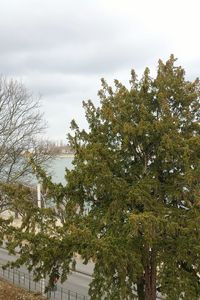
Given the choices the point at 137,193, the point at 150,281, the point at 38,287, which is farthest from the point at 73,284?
the point at 137,193

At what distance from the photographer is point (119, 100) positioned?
12.9 meters

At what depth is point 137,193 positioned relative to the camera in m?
11.5

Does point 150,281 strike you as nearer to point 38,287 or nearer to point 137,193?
point 137,193

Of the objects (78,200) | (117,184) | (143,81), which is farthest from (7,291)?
(143,81)

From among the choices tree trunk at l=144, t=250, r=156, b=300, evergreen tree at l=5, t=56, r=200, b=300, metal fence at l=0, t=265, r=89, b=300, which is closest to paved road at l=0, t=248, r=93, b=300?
metal fence at l=0, t=265, r=89, b=300

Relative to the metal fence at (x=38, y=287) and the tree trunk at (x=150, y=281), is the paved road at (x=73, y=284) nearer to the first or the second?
the metal fence at (x=38, y=287)

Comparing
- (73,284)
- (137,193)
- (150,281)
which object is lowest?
(73,284)

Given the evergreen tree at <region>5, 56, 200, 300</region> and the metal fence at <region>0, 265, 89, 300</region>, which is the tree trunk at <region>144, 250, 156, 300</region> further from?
the metal fence at <region>0, 265, 89, 300</region>

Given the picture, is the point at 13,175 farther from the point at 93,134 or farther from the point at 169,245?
the point at 169,245

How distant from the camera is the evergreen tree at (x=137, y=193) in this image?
1126 centimetres

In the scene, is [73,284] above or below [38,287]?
below

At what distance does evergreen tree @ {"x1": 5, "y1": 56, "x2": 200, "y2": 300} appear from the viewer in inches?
443

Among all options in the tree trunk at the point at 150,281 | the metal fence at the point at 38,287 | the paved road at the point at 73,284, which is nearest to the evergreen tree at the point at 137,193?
the tree trunk at the point at 150,281

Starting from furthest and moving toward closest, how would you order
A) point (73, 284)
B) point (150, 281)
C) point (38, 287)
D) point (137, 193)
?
point (73, 284) < point (38, 287) < point (150, 281) < point (137, 193)
